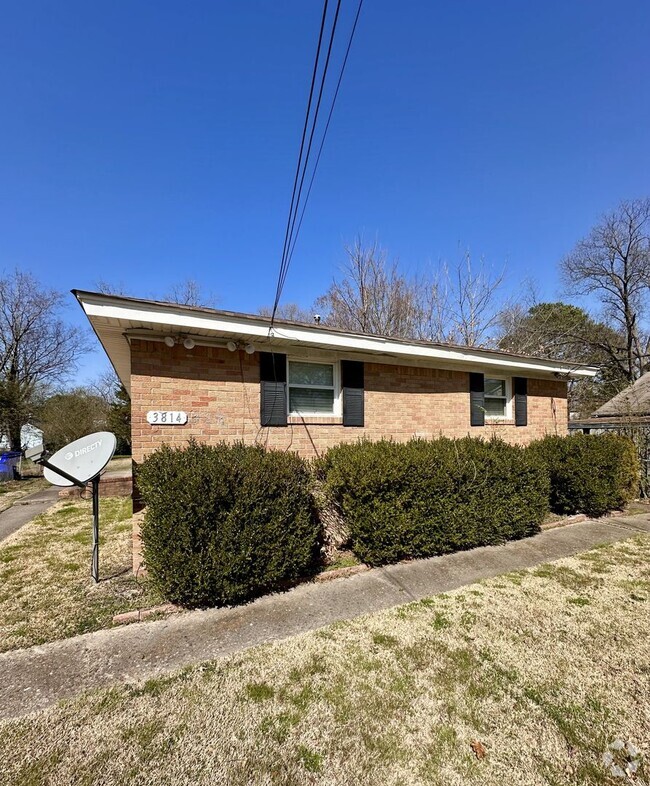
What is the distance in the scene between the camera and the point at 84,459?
462 centimetres

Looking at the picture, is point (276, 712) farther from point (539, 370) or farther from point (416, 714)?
point (539, 370)

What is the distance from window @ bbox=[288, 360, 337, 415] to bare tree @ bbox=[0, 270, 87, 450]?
2035cm

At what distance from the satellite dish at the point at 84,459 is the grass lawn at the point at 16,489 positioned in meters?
6.72

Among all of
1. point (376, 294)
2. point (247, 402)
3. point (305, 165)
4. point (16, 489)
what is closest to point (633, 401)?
point (376, 294)

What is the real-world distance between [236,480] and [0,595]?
126 inches

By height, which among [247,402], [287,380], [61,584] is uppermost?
[287,380]

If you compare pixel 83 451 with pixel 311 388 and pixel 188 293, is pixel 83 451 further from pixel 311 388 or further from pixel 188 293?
pixel 188 293

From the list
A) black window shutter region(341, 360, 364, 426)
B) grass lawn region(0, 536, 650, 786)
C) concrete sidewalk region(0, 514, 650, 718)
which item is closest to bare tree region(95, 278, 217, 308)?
black window shutter region(341, 360, 364, 426)

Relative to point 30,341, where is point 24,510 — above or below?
below

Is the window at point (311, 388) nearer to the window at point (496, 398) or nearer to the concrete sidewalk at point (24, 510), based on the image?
the window at point (496, 398)

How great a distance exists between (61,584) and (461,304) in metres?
18.7

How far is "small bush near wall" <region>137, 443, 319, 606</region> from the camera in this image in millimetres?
3578

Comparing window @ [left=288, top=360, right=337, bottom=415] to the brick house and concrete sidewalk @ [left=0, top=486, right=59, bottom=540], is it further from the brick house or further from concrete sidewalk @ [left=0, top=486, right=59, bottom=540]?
concrete sidewalk @ [left=0, top=486, right=59, bottom=540]

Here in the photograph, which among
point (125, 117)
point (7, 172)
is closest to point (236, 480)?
point (125, 117)
